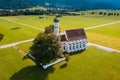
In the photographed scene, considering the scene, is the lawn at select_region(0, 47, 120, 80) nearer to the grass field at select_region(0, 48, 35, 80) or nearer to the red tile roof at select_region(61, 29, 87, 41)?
the grass field at select_region(0, 48, 35, 80)

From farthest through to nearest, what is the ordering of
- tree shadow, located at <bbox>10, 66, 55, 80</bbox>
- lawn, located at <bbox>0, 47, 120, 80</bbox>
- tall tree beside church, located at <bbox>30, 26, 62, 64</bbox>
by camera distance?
tall tree beside church, located at <bbox>30, 26, 62, 64</bbox>, lawn, located at <bbox>0, 47, 120, 80</bbox>, tree shadow, located at <bbox>10, 66, 55, 80</bbox>

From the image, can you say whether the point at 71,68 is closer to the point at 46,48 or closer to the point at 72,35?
the point at 46,48

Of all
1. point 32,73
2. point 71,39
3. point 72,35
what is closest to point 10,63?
point 32,73

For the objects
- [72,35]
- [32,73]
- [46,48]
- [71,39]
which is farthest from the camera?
[72,35]

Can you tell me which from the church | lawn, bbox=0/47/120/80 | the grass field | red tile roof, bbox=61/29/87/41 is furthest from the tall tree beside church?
red tile roof, bbox=61/29/87/41

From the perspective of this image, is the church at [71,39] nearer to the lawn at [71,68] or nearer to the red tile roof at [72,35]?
the red tile roof at [72,35]

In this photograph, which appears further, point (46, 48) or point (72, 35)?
point (72, 35)

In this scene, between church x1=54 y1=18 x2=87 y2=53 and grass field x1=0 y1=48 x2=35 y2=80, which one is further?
church x1=54 y1=18 x2=87 y2=53
